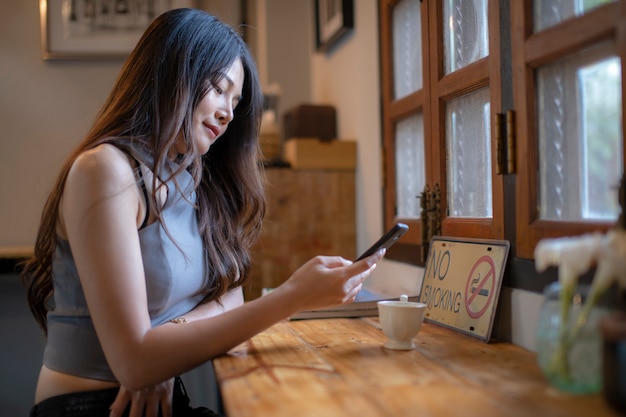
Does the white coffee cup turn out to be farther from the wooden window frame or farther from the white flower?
the white flower

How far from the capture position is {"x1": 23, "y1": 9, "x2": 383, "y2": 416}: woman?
3.34 feet

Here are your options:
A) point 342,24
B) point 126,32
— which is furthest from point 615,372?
point 126,32

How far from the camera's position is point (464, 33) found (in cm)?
140

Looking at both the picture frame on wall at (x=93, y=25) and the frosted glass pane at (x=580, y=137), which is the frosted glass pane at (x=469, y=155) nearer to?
the frosted glass pane at (x=580, y=137)

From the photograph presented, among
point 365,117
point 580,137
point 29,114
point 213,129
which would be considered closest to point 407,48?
point 365,117

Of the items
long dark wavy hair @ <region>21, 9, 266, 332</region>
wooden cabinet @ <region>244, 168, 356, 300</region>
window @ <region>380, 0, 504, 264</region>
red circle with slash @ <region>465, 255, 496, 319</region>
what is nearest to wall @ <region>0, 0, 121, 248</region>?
wooden cabinet @ <region>244, 168, 356, 300</region>

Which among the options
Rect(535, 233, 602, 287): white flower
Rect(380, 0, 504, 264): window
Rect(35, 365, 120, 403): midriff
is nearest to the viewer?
Rect(535, 233, 602, 287): white flower

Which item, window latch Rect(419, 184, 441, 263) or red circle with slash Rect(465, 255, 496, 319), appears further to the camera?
window latch Rect(419, 184, 441, 263)

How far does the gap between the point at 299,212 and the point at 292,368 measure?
1379 millimetres

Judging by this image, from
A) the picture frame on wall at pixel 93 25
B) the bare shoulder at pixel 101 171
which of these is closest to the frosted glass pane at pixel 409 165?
the bare shoulder at pixel 101 171

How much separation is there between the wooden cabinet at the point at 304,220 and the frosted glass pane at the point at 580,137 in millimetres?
1300

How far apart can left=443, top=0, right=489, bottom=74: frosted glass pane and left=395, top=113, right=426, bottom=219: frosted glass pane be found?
0.24m

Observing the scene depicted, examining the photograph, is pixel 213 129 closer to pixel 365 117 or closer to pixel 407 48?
pixel 407 48

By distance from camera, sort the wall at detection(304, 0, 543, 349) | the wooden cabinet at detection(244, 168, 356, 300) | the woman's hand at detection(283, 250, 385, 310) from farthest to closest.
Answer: the wooden cabinet at detection(244, 168, 356, 300) → the wall at detection(304, 0, 543, 349) → the woman's hand at detection(283, 250, 385, 310)
